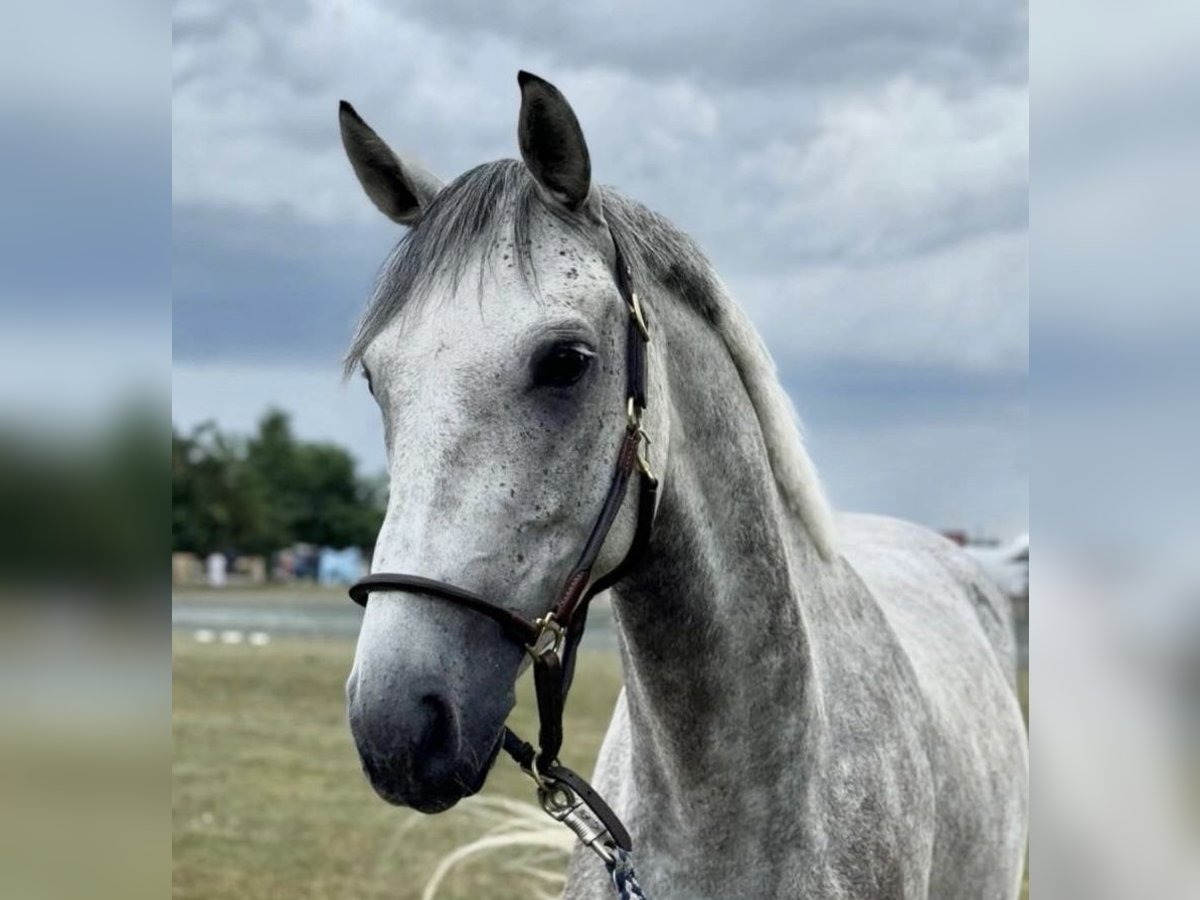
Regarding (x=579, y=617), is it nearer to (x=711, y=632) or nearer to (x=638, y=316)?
(x=711, y=632)

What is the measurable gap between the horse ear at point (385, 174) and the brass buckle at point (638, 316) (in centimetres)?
39

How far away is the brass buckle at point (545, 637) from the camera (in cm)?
172

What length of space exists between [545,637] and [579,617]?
0.12 meters

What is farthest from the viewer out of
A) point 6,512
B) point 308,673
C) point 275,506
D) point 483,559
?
point 275,506

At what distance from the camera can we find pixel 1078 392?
1093mm

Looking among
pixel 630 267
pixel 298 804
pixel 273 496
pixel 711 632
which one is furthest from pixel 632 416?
pixel 273 496

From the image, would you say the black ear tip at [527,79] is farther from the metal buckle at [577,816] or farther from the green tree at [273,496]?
the green tree at [273,496]

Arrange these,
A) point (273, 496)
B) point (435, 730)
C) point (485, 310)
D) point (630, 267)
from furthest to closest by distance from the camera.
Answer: point (273, 496)
point (630, 267)
point (485, 310)
point (435, 730)

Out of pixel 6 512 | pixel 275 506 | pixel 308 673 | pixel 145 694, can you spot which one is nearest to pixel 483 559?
pixel 145 694

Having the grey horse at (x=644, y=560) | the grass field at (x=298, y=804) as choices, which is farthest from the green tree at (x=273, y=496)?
the grey horse at (x=644, y=560)

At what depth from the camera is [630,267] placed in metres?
1.95

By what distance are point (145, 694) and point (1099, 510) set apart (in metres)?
1.09

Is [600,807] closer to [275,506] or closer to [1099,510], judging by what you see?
[1099,510]

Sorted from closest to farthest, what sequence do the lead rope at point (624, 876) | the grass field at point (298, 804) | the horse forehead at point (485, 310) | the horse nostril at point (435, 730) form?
the horse nostril at point (435, 730) → the horse forehead at point (485, 310) → the lead rope at point (624, 876) → the grass field at point (298, 804)
